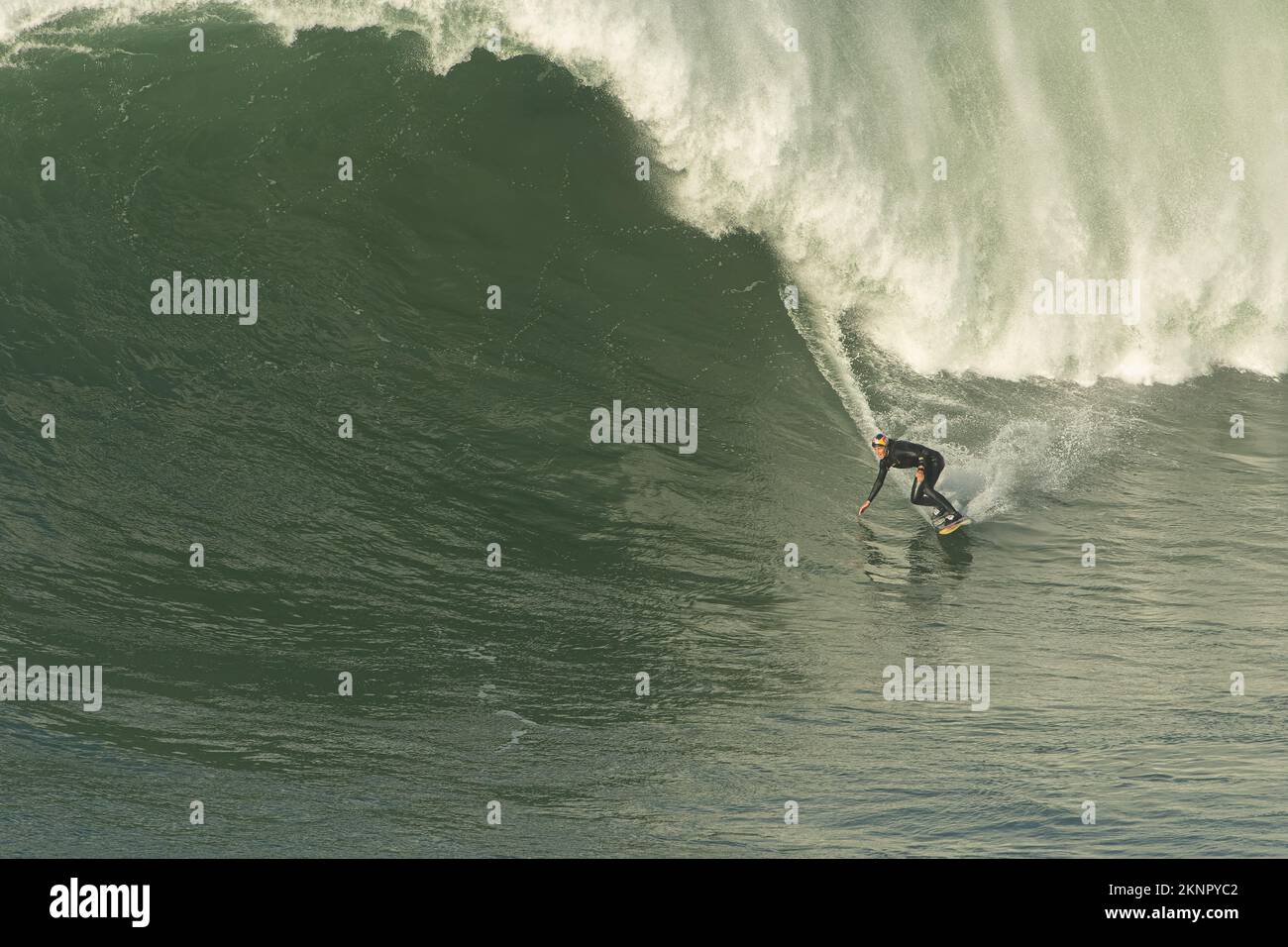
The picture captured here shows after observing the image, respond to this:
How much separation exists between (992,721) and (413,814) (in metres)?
3.95

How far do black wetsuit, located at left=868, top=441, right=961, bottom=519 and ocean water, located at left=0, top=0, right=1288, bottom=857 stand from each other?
353mm

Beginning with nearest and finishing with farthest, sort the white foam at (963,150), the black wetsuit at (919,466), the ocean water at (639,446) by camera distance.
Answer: the ocean water at (639,446) → the black wetsuit at (919,466) → the white foam at (963,150)

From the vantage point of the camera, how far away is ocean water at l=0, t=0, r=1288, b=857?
8797 mm

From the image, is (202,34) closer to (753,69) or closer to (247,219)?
(247,219)

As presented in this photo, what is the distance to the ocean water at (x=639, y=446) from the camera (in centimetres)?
880

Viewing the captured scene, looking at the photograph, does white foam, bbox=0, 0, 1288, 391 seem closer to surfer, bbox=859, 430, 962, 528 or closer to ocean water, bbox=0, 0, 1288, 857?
ocean water, bbox=0, 0, 1288, 857

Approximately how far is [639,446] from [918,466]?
2.64m

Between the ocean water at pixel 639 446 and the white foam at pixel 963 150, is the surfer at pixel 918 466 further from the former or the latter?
the white foam at pixel 963 150

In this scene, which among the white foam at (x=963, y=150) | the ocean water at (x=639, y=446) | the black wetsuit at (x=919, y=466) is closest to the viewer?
the ocean water at (x=639, y=446)

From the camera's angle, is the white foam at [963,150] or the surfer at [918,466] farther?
the white foam at [963,150]

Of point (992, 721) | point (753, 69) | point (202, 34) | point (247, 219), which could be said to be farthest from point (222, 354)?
point (992, 721)

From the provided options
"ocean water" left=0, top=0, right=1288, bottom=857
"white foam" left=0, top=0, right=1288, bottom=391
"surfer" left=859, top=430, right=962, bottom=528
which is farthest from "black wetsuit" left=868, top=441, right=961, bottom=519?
"white foam" left=0, top=0, right=1288, bottom=391

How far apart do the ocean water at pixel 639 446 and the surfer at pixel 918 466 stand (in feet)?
1.12

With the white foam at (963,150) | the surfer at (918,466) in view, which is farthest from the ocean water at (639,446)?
the surfer at (918,466)
